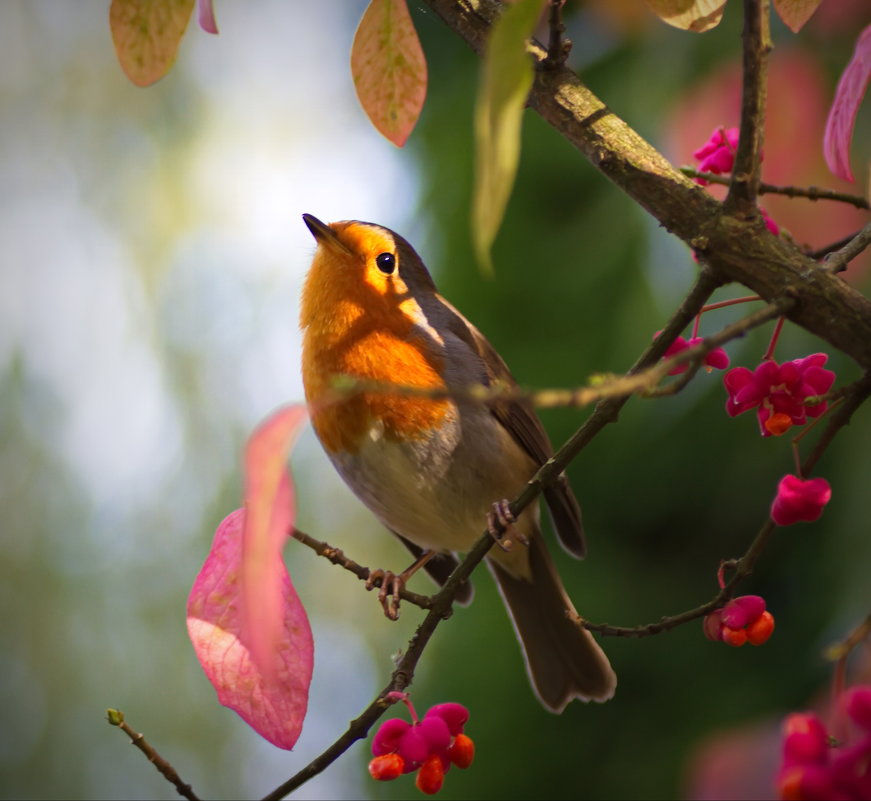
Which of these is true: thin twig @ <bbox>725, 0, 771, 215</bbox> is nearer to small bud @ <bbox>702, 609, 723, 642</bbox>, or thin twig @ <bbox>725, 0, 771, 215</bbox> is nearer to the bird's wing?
small bud @ <bbox>702, 609, 723, 642</bbox>

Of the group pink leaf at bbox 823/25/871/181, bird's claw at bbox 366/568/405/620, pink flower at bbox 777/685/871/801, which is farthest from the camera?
bird's claw at bbox 366/568/405/620

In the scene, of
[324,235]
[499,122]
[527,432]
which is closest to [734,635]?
[499,122]

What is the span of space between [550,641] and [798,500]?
4.88ft

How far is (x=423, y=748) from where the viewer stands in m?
1.29

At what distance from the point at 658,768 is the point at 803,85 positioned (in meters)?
2.03

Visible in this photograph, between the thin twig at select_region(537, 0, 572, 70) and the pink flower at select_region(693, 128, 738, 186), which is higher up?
the thin twig at select_region(537, 0, 572, 70)

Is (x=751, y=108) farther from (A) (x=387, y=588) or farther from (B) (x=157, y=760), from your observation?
(A) (x=387, y=588)

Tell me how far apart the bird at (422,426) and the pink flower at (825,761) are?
1.14 meters

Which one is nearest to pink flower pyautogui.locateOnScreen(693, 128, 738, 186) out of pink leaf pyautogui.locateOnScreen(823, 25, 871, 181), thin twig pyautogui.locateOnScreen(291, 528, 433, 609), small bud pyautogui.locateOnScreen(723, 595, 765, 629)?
pink leaf pyautogui.locateOnScreen(823, 25, 871, 181)

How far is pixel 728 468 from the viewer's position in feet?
10.8

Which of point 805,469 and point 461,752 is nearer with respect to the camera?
point 805,469

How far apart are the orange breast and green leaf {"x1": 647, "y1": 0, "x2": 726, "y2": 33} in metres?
1.08

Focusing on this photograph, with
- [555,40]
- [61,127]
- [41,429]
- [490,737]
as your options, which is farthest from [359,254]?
[61,127]

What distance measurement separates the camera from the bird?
217cm
